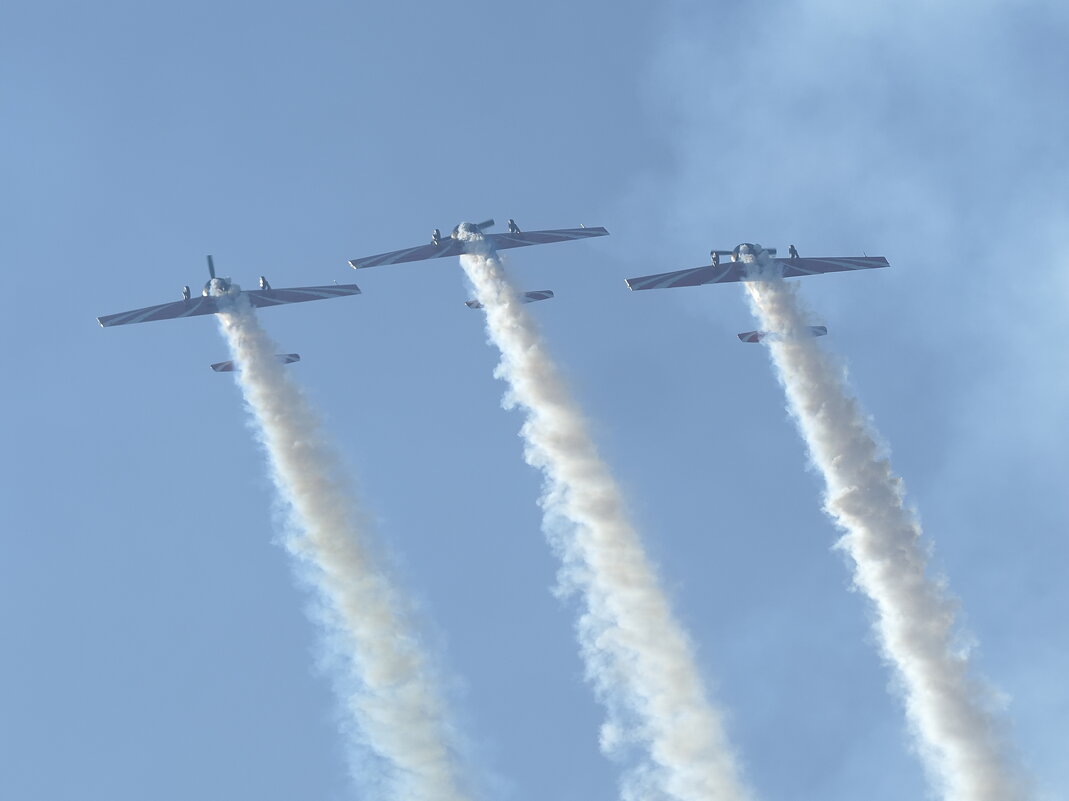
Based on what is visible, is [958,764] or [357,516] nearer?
[958,764]

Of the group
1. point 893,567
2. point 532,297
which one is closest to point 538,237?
point 532,297

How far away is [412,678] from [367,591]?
552cm

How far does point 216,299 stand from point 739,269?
2923cm

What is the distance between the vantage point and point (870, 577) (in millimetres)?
121312

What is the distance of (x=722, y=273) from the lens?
127 meters

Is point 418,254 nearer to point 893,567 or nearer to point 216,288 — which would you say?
point 216,288

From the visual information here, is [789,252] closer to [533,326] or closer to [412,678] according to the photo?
[533,326]

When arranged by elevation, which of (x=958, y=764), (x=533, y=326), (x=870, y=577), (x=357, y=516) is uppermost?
(x=533, y=326)

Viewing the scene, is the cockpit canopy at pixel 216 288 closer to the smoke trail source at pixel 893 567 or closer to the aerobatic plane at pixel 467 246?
the aerobatic plane at pixel 467 246

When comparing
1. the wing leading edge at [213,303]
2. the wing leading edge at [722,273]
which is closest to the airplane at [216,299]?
the wing leading edge at [213,303]

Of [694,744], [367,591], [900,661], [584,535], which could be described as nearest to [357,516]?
[367,591]

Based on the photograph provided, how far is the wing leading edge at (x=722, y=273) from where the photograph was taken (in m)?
127

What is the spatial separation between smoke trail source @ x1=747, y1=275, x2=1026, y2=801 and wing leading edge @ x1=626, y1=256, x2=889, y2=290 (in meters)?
1.22

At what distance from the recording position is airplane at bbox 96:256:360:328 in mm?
127875
